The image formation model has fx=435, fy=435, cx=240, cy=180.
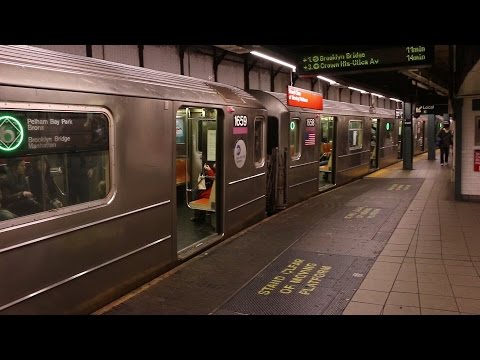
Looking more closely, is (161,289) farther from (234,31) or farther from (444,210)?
(444,210)

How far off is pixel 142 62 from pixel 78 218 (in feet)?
17.2

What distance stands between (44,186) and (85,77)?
1.06m

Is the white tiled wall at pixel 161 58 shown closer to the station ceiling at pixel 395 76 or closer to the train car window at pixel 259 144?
the station ceiling at pixel 395 76

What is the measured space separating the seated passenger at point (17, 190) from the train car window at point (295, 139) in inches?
279

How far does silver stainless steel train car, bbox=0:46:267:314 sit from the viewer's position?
A: 10.7 feet

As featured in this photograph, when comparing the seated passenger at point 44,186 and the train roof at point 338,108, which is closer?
the seated passenger at point 44,186

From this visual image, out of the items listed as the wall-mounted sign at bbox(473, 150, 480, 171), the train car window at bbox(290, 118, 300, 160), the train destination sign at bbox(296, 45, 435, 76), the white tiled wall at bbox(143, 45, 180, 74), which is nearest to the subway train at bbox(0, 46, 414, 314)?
the train destination sign at bbox(296, 45, 435, 76)

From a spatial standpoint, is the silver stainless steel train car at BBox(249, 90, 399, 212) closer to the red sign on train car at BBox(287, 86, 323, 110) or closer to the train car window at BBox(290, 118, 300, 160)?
the train car window at BBox(290, 118, 300, 160)

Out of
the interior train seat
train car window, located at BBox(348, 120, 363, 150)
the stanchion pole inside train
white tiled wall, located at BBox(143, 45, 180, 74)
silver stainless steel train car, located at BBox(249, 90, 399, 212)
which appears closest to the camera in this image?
the interior train seat

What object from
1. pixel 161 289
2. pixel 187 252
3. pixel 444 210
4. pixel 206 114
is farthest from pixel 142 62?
pixel 444 210

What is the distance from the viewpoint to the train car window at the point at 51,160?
3.23 metres

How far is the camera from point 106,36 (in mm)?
2676

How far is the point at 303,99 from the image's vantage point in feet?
31.0

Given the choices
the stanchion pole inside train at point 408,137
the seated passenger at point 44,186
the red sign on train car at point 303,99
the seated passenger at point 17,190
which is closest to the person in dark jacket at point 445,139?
the stanchion pole inside train at point 408,137
